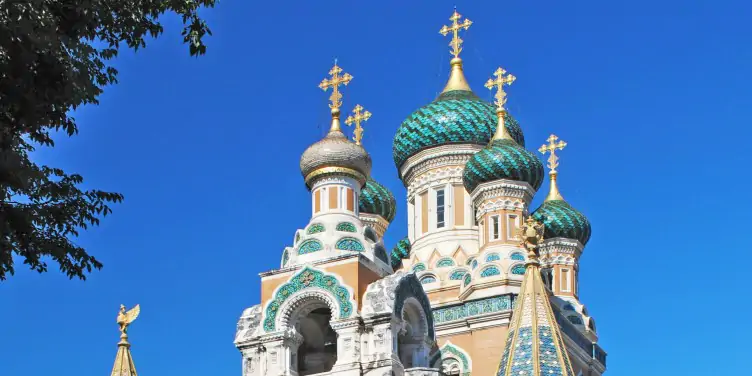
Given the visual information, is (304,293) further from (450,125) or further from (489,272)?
(450,125)

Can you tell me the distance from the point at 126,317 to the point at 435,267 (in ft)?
18.1

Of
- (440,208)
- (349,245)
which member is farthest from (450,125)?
(349,245)

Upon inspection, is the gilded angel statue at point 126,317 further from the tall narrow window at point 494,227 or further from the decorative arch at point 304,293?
the tall narrow window at point 494,227

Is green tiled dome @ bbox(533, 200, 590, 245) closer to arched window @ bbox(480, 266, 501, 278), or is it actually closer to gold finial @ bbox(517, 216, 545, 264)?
arched window @ bbox(480, 266, 501, 278)

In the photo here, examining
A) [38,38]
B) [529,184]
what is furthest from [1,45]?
[529,184]

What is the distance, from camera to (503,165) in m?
18.8

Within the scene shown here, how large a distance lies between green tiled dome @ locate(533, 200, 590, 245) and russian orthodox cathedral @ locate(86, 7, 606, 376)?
0.08 feet

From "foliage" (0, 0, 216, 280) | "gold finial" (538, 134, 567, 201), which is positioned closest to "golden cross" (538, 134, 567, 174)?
"gold finial" (538, 134, 567, 201)

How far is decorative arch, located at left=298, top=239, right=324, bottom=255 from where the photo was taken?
49.4ft

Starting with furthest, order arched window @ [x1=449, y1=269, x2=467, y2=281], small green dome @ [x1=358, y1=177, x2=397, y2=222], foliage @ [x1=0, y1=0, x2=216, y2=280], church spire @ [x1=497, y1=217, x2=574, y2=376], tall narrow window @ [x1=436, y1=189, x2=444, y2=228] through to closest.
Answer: small green dome @ [x1=358, y1=177, x2=397, y2=222]
tall narrow window @ [x1=436, y1=189, x2=444, y2=228]
arched window @ [x1=449, y1=269, x2=467, y2=281]
church spire @ [x1=497, y1=217, x2=574, y2=376]
foliage @ [x1=0, y1=0, x2=216, y2=280]

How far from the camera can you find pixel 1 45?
19.3 feet

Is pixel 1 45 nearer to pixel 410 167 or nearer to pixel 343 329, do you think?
pixel 343 329

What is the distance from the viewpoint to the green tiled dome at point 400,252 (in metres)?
20.4

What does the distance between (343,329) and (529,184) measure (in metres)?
5.77
